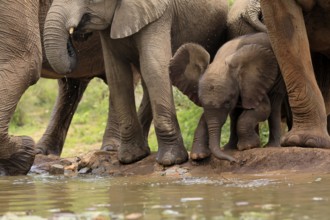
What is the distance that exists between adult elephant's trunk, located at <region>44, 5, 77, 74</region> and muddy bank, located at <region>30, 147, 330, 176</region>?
3.21 feet

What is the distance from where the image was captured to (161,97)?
834 centimetres

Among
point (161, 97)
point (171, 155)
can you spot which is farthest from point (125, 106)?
point (171, 155)

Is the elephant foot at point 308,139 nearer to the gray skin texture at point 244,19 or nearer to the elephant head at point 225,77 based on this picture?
the elephant head at point 225,77

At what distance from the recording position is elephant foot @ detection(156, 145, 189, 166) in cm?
826

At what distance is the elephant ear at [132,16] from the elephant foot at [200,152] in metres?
1.10

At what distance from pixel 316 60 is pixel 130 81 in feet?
5.54

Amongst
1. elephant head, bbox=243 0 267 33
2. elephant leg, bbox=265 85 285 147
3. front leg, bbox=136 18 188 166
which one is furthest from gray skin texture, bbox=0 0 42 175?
elephant leg, bbox=265 85 285 147

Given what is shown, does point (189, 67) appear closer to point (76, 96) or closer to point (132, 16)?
point (132, 16)

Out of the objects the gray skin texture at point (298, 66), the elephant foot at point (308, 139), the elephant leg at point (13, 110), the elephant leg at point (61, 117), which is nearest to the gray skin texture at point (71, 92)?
the elephant leg at point (61, 117)

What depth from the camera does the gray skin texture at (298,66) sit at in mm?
7738

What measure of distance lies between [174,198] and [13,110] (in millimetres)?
2865

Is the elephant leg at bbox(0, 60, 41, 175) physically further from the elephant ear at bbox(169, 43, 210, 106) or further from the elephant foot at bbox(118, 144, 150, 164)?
the elephant ear at bbox(169, 43, 210, 106)

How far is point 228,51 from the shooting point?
27.3ft

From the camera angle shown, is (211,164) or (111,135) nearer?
(211,164)
